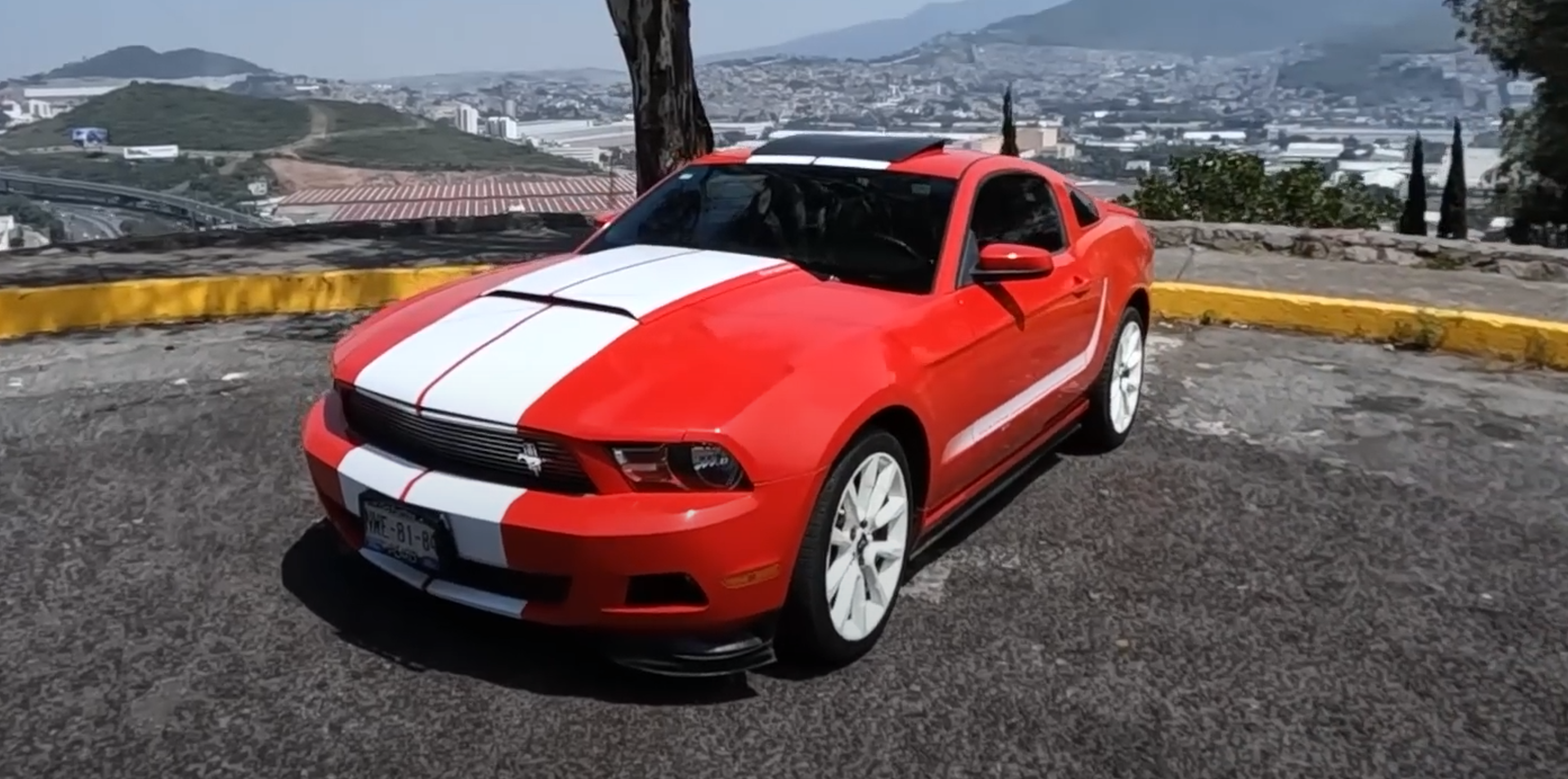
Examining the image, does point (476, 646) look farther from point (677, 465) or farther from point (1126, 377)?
point (1126, 377)

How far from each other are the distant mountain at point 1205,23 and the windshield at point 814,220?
62.5 m

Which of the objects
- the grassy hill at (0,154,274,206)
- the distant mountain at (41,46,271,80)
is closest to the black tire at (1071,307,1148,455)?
the grassy hill at (0,154,274,206)

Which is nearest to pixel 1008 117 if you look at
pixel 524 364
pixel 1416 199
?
pixel 1416 199

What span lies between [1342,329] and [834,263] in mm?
4913

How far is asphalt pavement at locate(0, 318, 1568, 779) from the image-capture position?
3.26m

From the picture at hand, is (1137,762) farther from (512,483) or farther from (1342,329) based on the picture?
(1342,329)

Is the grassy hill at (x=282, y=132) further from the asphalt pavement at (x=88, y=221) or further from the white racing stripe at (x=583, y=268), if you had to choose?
the white racing stripe at (x=583, y=268)

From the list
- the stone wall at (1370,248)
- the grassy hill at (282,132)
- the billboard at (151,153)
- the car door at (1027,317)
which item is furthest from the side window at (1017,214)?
the billboard at (151,153)

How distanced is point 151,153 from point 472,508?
2157cm

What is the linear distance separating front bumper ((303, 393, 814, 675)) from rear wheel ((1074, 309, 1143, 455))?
2.48m

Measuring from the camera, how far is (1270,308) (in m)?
8.45

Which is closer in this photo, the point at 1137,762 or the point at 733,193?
the point at 1137,762

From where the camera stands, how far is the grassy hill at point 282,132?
24469 mm

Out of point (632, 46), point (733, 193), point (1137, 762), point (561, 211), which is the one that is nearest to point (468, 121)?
point (561, 211)
